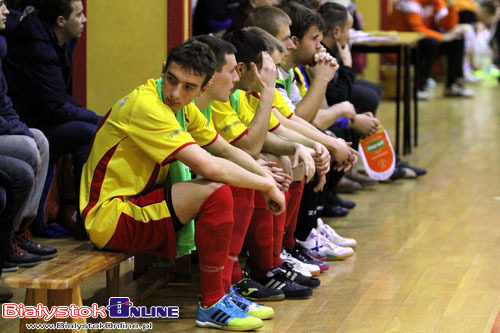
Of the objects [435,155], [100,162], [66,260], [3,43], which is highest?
[3,43]

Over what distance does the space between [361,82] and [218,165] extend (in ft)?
10.7

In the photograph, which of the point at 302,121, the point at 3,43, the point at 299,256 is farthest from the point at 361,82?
the point at 3,43

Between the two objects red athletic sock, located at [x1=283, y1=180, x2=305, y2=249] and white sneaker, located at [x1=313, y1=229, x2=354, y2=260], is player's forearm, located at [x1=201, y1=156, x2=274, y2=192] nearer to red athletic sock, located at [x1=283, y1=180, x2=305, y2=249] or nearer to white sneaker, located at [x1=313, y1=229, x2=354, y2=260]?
red athletic sock, located at [x1=283, y1=180, x2=305, y2=249]

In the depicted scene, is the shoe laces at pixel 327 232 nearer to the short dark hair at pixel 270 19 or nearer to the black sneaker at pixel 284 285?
the black sneaker at pixel 284 285

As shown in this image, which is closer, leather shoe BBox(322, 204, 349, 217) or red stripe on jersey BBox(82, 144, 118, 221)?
red stripe on jersey BBox(82, 144, 118, 221)

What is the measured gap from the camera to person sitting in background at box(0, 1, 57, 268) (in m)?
3.79

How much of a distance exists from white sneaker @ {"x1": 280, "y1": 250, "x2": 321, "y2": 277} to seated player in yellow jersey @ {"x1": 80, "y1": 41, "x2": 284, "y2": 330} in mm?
676

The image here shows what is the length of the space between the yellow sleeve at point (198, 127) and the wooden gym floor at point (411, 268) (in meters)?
0.65

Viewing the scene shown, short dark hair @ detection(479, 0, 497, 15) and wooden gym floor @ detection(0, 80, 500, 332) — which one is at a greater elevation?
short dark hair @ detection(479, 0, 497, 15)

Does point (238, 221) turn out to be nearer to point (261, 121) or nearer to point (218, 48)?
point (261, 121)

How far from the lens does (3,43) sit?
161 inches

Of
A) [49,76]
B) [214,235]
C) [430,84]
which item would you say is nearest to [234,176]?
[214,235]

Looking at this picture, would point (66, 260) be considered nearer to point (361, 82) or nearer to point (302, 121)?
point (302, 121)

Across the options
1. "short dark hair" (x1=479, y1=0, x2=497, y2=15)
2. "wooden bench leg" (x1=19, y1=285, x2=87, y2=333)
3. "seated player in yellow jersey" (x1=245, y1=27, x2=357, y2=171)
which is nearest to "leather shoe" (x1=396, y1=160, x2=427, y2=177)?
"seated player in yellow jersey" (x1=245, y1=27, x2=357, y2=171)
